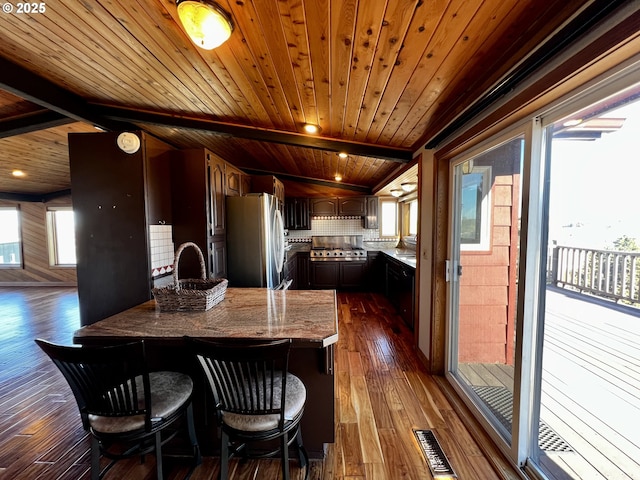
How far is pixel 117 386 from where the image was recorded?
1128 mm

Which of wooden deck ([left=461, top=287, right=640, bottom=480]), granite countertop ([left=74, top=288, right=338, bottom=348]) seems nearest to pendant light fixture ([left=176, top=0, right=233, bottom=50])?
granite countertop ([left=74, top=288, right=338, bottom=348])

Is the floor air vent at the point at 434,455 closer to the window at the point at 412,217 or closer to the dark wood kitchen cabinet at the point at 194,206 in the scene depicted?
the dark wood kitchen cabinet at the point at 194,206

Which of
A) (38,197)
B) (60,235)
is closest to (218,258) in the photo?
(60,235)

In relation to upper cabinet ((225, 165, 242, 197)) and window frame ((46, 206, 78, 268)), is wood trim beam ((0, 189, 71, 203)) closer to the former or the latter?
window frame ((46, 206, 78, 268))

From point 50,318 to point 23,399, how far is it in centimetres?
259

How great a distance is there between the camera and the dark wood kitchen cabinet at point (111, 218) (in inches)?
93.5

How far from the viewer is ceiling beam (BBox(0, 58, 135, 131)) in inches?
75.7

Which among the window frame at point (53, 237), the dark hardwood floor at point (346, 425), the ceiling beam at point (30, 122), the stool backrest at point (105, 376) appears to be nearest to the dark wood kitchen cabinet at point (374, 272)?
the dark hardwood floor at point (346, 425)

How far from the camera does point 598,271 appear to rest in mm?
1295

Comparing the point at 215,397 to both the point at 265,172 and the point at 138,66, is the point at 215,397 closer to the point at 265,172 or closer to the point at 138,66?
the point at 138,66

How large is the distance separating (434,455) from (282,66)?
2.58 metres

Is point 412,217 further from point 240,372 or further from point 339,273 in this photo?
point 240,372

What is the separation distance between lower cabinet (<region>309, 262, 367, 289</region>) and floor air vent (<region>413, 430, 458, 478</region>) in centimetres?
356

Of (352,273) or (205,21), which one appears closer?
(205,21)
